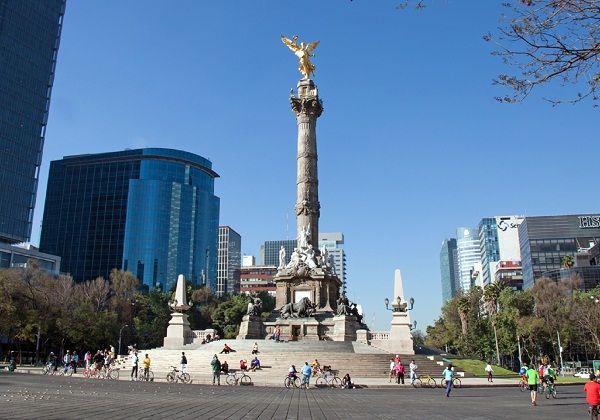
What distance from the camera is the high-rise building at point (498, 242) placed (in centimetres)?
16025

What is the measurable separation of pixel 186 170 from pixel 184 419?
127306mm

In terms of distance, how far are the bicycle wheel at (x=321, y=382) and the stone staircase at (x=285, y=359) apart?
226cm

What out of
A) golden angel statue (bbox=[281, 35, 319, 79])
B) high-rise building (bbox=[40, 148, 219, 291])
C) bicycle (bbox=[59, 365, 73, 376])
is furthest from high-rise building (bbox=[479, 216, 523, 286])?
bicycle (bbox=[59, 365, 73, 376])

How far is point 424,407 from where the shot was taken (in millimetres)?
16312

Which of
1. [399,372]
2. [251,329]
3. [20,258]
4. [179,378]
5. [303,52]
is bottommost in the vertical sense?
[179,378]

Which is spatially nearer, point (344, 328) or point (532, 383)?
point (532, 383)

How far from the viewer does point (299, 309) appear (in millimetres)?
44062

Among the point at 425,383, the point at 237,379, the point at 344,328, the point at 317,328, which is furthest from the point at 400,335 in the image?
the point at 237,379

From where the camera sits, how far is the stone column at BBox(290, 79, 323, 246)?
49.9 meters

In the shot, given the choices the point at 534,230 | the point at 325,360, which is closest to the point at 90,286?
the point at 325,360

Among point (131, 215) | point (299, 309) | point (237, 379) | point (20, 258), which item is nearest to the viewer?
point (237, 379)

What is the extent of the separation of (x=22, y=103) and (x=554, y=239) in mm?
113504

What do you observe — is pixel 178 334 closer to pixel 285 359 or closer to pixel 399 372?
pixel 285 359

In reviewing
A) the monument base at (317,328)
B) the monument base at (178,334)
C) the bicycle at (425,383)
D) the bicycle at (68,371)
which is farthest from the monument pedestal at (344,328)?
the bicycle at (68,371)
